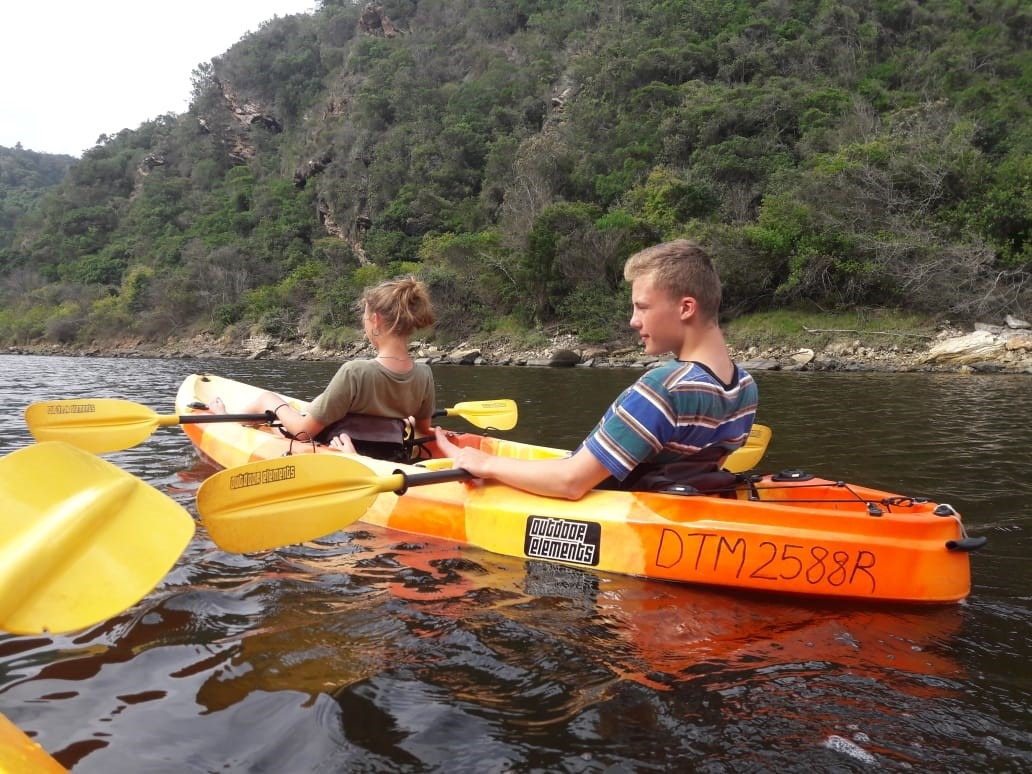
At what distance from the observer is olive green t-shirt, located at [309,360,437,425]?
4070 millimetres

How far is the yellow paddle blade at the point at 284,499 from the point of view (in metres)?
2.70

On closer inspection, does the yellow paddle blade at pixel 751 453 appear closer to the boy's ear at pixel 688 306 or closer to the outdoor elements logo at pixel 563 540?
the outdoor elements logo at pixel 563 540

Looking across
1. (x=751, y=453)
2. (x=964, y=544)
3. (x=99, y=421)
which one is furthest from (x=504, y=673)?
(x=99, y=421)

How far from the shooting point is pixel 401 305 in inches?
158

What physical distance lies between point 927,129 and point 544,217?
1342 centimetres

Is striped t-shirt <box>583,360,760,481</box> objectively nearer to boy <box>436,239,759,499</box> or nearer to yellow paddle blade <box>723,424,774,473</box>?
boy <box>436,239,759,499</box>

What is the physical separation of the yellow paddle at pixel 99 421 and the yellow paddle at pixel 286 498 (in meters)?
2.39

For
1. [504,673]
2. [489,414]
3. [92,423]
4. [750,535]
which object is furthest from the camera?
[489,414]

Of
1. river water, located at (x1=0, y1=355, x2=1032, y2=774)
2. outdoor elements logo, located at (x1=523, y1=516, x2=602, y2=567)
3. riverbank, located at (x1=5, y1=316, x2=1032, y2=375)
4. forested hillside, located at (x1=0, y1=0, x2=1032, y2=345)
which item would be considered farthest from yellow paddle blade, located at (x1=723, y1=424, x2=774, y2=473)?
forested hillside, located at (x1=0, y1=0, x2=1032, y2=345)

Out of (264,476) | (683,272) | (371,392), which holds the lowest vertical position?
(264,476)

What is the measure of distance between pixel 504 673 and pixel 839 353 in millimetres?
19386

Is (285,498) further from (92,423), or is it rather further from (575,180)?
(575,180)

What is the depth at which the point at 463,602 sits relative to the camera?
2.76 metres

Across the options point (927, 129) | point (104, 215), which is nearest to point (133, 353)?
point (104, 215)
